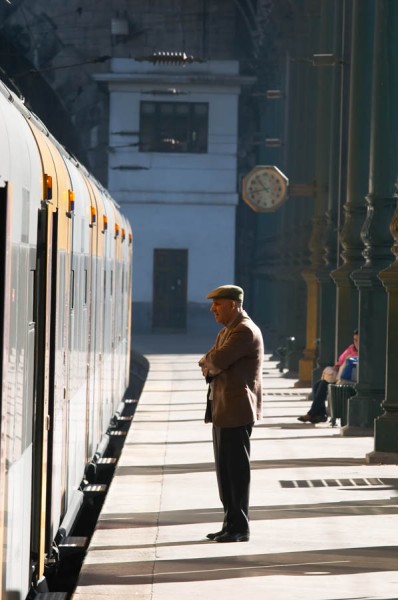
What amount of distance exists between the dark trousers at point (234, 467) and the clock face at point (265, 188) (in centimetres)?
2415

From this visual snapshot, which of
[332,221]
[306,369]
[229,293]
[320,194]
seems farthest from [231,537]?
[320,194]

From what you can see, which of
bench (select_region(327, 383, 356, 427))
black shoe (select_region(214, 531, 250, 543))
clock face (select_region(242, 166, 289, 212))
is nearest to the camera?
black shoe (select_region(214, 531, 250, 543))

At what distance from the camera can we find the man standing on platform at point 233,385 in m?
11.1

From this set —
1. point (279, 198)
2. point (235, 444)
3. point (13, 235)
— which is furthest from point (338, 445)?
point (279, 198)

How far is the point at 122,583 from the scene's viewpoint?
9.91 meters

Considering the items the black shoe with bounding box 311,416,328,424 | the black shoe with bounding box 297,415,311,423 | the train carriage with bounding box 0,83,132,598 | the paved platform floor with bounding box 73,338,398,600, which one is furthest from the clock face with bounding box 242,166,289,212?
the train carriage with bounding box 0,83,132,598

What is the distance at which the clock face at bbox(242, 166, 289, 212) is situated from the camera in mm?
35625

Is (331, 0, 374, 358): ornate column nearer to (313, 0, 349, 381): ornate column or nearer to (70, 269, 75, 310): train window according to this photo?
(313, 0, 349, 381): ornate column

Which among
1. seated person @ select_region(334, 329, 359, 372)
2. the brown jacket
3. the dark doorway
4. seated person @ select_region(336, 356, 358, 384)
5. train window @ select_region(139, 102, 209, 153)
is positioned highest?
train window @ select_region(139, 102, 209, 153)

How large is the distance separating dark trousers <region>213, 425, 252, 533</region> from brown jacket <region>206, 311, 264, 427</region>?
0.30 ft

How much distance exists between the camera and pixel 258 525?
12.6 metres

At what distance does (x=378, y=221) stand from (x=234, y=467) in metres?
9.53

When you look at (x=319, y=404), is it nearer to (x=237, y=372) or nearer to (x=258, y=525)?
(x=258, y=525)

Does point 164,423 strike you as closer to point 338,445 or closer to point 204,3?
point 338,445
